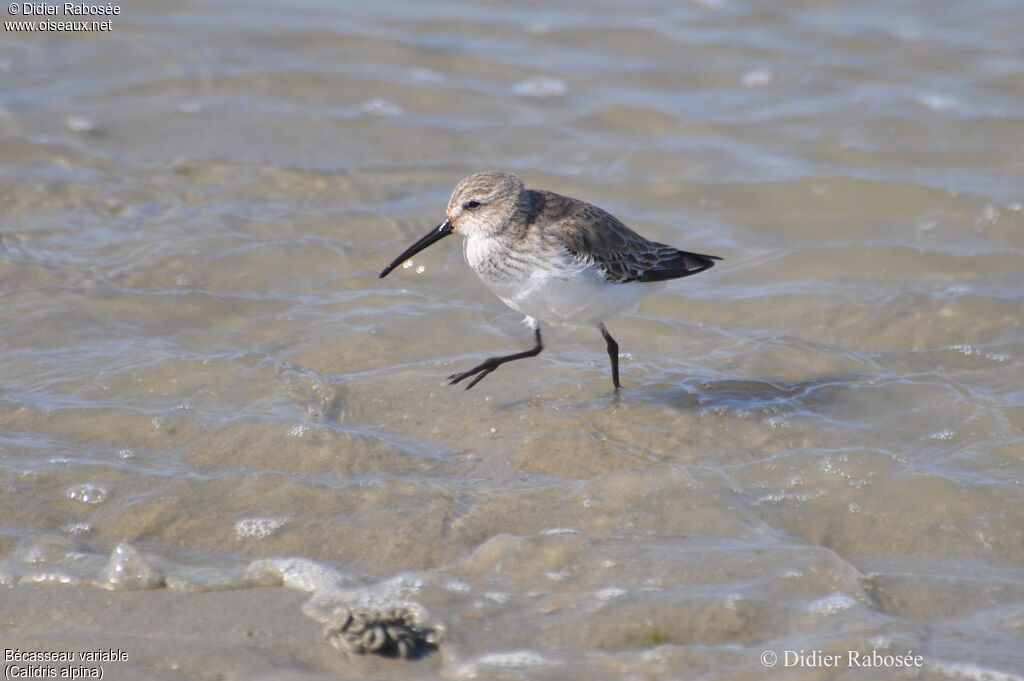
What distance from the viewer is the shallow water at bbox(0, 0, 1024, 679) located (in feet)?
15.3

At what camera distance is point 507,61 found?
1094 centimetres

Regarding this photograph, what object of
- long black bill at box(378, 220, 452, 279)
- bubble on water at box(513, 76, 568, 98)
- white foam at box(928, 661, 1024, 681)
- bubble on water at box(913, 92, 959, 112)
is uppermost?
bubble on water at box(913, 92, 959, 112)

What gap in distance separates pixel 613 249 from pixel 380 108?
14.5 feet

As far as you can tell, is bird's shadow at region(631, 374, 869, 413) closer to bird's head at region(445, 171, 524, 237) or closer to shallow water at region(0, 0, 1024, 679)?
shallow water at region(0, 0, 1024, 679)

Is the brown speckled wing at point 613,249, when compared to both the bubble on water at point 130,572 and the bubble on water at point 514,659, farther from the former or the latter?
the bubble on water at point 130,572

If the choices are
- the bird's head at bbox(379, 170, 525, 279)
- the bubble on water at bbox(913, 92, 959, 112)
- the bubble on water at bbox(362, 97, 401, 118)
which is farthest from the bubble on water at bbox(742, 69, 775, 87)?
the bird's head at bbox(379, 170, 525, 279)

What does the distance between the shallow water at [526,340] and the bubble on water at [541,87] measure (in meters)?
0.06

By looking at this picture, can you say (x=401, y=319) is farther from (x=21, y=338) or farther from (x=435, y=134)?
(x=435, y=134)

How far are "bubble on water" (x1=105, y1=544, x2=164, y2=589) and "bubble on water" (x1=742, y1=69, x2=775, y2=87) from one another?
296 inches

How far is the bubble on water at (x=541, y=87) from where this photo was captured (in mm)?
10445

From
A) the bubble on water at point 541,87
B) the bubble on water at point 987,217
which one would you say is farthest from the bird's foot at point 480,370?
the bubble on water at point 541,87

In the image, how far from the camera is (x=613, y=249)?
6.45 metres

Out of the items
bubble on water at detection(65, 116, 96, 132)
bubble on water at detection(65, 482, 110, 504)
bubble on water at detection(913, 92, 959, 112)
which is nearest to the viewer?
bubble on water at detection(65, 482, 110, 504)

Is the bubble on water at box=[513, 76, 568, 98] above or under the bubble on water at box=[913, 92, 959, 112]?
under
